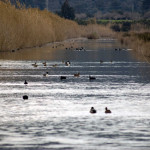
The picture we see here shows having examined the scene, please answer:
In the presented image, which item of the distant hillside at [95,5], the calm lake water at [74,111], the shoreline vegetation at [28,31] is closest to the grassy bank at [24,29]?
the shoreline vegetation at [28,31]

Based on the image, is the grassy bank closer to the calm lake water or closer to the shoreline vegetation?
the shoreline vegetation

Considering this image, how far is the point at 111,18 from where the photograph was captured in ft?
447

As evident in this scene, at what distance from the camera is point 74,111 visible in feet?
41.8

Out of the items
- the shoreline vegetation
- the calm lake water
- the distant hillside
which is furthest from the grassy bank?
the distant hillside

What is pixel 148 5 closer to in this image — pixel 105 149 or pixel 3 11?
pixel 3 11

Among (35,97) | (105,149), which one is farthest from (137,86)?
(105,149)

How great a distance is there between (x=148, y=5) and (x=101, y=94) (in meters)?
132

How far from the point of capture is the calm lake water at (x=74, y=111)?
9672mm

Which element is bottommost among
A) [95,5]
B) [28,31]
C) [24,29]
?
[28,31]

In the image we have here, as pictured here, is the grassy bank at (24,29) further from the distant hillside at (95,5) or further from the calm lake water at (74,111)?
the distant hillside at (95,5)

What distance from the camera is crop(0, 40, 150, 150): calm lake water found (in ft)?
31.7

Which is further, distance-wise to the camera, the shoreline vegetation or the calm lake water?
the shoreline vegetation

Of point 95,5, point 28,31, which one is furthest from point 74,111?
point 95,5

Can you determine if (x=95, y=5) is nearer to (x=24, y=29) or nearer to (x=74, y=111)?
(x=24, y=29)
